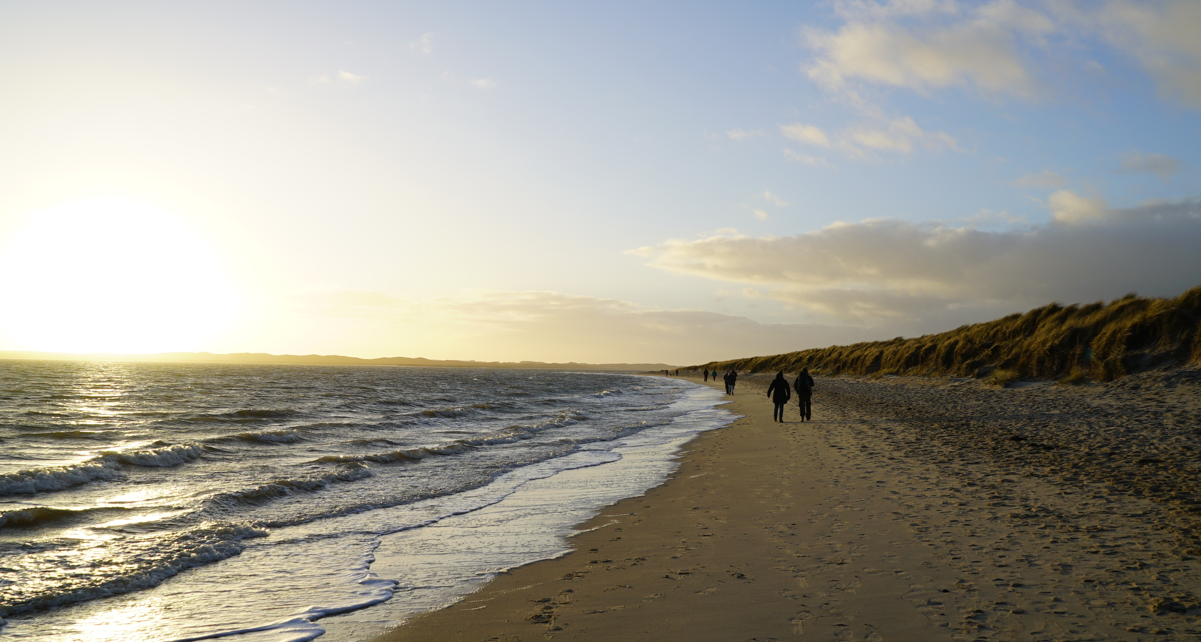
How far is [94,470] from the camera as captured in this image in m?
12.8

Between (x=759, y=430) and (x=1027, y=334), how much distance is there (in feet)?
67.5

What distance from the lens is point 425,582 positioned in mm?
6230

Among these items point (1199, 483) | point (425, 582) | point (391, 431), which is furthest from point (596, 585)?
point (391, 431)

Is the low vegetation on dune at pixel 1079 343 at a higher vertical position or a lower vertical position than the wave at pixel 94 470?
higher

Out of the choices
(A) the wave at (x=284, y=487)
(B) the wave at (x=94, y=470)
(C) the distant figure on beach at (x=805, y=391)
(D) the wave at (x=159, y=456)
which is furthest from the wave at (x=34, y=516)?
(C) the distant figure on beach at (x=805, y=391)

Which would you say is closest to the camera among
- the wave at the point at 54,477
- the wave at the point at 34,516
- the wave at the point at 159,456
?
the wave at the point at 34,516

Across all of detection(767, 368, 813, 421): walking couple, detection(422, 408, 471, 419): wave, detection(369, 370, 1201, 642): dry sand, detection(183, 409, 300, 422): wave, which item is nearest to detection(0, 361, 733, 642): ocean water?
detection(369, 370, 1201, 642): dry sand

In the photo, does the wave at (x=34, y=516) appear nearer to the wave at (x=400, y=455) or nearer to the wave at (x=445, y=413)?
the wave at (x=400, y=455)

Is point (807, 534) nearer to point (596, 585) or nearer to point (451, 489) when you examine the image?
point (596, 585)

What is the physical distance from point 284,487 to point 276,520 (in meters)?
2.52

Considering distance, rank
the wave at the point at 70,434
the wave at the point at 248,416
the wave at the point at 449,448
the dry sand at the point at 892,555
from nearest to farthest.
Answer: the dry sand at the point at 892,555, the wave at the point at 449,448, the wave at the point at 70,434, the wave at the point at 248,416

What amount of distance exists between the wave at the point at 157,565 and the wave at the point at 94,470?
5.46 m

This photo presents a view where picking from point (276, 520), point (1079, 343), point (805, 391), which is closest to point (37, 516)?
point (276, 520)

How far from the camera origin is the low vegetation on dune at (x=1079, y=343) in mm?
20953
